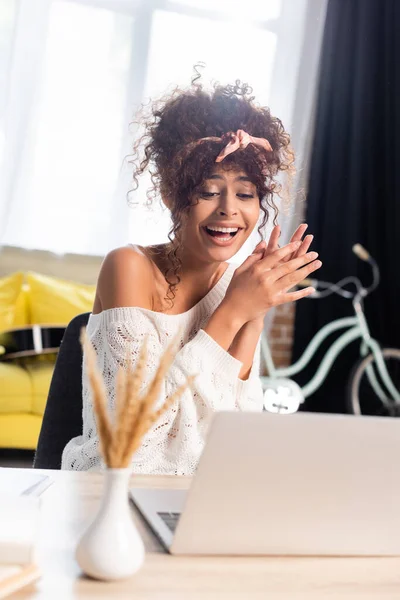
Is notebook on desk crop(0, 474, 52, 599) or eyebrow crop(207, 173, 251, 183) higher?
eyebrow crop(207, 173, 251, 183)

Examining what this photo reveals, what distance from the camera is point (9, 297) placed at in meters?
3.48

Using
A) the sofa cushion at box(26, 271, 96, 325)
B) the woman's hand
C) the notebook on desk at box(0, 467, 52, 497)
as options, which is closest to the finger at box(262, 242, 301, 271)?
the woman's hand

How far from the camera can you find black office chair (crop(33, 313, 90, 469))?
1.28m

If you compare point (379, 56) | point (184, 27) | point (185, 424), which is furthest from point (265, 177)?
point (379, 56)

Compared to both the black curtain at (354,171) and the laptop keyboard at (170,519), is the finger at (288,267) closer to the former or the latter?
the laptop keyboard at (170,519)

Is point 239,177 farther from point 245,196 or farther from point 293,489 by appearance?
point 293,489

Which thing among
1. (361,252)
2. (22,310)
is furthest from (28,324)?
(361,252)

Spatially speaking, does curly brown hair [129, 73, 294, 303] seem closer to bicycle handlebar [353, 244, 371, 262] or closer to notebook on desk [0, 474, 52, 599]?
notebook on desk [0, 474, 52, 599]

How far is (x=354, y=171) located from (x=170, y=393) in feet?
10.8

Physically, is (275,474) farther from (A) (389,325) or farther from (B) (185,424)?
(A) (389,325)

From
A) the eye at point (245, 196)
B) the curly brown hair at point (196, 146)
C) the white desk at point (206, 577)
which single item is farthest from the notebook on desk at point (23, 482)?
the eye at point (245, 196)

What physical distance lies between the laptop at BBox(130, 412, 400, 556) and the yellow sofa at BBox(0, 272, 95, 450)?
7.77 feet

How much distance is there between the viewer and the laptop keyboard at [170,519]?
0.81 meters

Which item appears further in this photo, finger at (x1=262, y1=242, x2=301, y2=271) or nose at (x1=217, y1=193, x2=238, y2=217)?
nose at (x1=217, y1=193, x2=238, y2=217)
